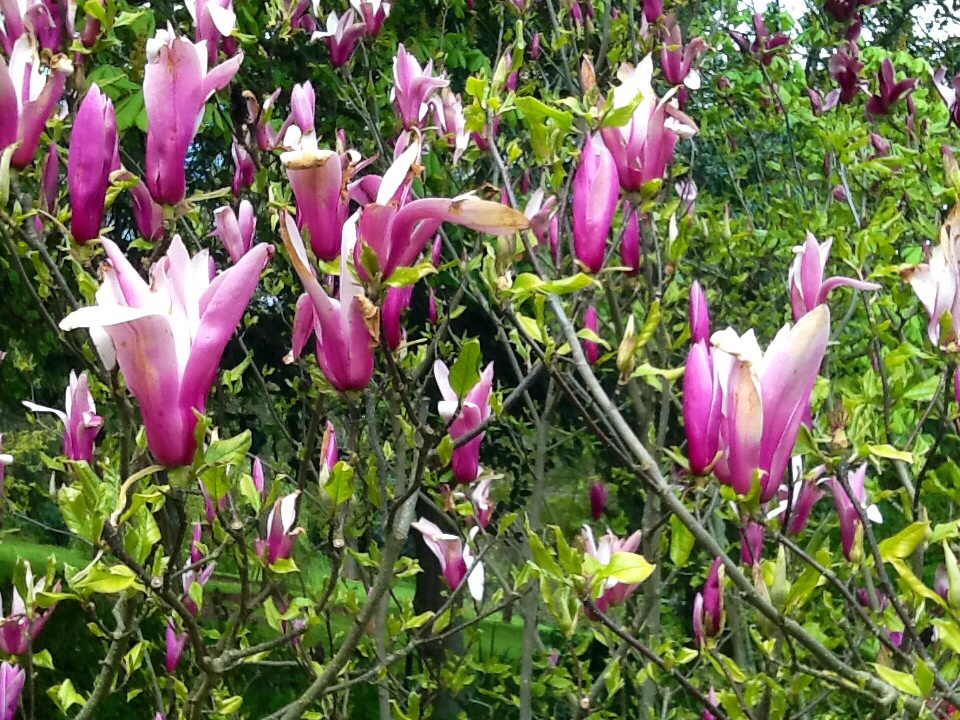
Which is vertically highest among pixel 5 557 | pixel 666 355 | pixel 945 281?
pixel 945 281

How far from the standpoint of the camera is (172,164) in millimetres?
1028

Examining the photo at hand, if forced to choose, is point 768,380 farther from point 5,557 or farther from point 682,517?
point 5,557

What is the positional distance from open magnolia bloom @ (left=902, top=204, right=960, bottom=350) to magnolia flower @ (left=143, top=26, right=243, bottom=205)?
0.80m

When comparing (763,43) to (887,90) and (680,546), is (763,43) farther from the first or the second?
(680,546)

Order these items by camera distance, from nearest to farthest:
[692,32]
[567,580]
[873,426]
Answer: [567,580] < [873,426] < [692,32]

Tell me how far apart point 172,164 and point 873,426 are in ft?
3.99

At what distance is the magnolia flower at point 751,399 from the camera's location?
31.6 inches

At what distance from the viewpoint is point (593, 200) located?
44.1 inches

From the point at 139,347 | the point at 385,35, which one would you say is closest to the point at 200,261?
the point at 139,347

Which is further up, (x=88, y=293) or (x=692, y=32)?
(x=88, y=293)

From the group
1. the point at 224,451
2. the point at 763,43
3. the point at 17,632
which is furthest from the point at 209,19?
the point at 763,43

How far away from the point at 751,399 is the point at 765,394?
0.10ft

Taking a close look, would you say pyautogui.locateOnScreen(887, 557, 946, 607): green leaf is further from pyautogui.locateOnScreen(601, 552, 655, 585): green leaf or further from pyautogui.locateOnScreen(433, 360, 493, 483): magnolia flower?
pyautogui.locateOnScreen(433, 360, 493, 483): magnolia flower

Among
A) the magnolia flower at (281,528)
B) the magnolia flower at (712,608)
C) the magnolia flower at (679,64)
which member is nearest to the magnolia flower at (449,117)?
the magnolia flower at (679,64)
